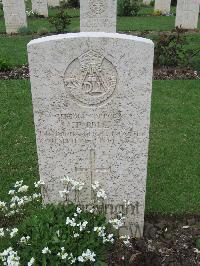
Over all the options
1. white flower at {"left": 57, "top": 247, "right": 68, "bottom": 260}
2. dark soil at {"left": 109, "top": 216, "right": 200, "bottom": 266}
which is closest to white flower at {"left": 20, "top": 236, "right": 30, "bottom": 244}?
white flower at {"left": 57, "top": 247, "right": 68, "bottom": 260}

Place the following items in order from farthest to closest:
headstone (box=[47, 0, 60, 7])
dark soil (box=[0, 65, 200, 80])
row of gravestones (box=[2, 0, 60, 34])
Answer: headstone (box=[47, 0, 60, 7]) < row of gravestones (box=[2, 0, 60, 34]) < dark soil (box=[0, 65, 200, 80])

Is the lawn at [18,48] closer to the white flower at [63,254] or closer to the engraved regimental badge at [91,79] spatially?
the engraved regimental badge at [91,79]

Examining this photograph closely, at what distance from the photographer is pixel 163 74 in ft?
31.8

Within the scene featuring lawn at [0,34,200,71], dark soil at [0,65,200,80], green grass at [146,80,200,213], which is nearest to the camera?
green grass at [146,80,200,213]

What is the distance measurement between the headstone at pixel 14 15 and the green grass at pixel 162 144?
6.33 m

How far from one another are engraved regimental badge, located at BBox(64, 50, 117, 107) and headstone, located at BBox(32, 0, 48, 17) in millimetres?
15826

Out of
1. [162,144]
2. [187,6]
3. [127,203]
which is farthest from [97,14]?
[127,203]

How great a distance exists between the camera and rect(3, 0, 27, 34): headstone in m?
14.2

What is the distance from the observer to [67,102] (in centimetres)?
356

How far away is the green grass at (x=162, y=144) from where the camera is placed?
496 centimetres

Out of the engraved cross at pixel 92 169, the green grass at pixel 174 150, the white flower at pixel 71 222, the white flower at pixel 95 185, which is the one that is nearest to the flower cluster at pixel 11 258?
the white flower at pixel 71 222

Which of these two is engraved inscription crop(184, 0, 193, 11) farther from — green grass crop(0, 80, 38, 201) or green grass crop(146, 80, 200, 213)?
green grass crop(0, 80, 38, 201)

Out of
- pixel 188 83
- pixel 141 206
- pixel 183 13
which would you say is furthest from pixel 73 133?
pixel 183 13

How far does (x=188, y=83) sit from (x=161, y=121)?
2.27m
